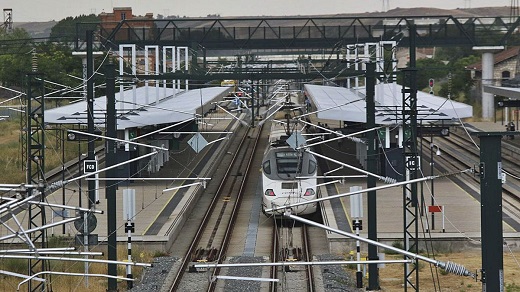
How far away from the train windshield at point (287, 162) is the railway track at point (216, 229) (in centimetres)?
231

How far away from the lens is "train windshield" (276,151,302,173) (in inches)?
1280

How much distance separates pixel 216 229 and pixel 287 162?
2.88 m

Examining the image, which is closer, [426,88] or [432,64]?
[432,64]

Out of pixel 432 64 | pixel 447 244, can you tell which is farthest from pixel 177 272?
pixel 432 64

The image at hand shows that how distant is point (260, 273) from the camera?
1003 inches

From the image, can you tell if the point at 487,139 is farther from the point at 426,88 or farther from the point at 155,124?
the point at 426,88

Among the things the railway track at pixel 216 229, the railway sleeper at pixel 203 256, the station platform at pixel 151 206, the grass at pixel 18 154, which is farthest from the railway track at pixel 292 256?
the grass at pixel 18 154

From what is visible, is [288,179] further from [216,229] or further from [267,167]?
[216,229]

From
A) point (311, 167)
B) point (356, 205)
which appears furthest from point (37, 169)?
point (311, 167)

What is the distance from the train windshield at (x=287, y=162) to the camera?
1280 inches

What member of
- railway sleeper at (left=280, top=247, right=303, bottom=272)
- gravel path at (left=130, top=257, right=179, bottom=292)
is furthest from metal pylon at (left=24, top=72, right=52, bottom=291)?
railway sleeper at (left=280, top=247, right=303, bottom=272)

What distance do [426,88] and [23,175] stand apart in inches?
2988

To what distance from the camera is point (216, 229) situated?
32781 millimetres

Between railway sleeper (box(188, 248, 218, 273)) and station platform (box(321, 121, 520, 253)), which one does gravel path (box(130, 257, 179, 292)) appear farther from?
station platform (box(321, 121, 520, 253))
